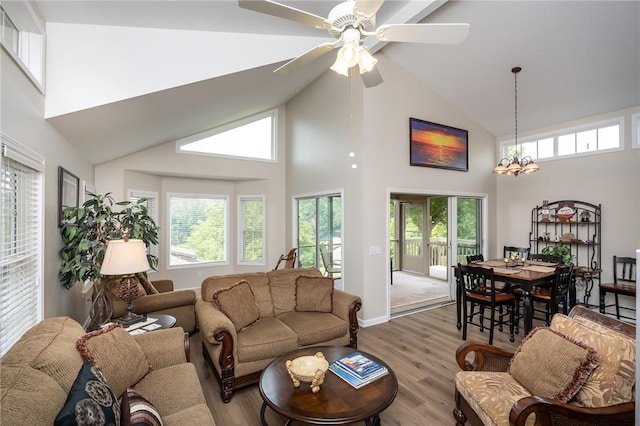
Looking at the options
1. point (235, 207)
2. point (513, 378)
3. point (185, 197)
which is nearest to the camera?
point (513, 378)

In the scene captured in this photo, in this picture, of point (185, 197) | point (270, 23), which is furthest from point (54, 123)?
point (185, 197)

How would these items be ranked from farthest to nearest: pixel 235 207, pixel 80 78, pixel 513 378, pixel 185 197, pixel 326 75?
1. pixel 235 207
2. pixel 185 197
3. pixel 326 75
4. pixel 80 78
5. pixel 513 378

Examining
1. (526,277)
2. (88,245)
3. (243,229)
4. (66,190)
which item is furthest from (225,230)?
(526,277)

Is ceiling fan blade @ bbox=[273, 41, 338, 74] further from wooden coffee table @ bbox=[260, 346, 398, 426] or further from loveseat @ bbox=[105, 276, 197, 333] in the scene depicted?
loveseat @ bbox=[105, 276, 197, 333]

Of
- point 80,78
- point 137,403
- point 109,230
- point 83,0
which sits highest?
point 83,0

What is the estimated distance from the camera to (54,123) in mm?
2709

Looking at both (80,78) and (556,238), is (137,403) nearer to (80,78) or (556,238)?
(80,78)

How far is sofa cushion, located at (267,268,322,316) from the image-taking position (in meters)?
3.50

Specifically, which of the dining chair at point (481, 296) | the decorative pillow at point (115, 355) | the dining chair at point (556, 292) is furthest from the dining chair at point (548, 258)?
the decorative pillow at point (115, 355)

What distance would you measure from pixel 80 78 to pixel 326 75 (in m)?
3.72

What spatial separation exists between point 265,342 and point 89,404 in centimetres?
168

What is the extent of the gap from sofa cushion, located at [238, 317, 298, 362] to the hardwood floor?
348mm

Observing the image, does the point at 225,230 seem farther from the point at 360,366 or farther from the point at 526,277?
the point at 526,277

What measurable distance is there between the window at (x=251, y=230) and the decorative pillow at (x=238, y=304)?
3.63 metres
